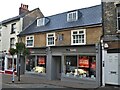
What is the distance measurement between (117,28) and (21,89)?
8676mm

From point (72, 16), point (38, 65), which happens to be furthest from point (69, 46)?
point (38, 65)

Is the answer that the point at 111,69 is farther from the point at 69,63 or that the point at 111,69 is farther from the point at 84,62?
the point at 69,63

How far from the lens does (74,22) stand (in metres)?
22.7

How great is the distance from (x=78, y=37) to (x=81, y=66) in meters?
2.66

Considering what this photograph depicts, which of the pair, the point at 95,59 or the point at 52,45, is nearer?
the point at 95,59

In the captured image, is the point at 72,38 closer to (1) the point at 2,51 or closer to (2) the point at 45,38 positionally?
(2) the point at 45,38

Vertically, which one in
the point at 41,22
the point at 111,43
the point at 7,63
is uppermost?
the point at 41,22

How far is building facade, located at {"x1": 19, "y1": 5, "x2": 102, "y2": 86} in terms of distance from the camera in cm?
1961

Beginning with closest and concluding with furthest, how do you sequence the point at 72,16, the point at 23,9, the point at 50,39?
the point at 72,16 < the point at 50,39 < the point at 23,9

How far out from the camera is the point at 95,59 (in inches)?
Answer: 766

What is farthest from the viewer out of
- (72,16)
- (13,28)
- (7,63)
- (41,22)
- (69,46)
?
(7,63)

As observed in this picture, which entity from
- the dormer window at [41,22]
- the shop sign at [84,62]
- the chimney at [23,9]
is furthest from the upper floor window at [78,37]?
the chimney at [23,9]

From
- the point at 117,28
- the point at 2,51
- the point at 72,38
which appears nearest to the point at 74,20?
the point at 72,38

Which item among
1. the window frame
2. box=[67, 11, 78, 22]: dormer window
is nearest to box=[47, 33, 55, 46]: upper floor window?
box=[67, 11, 78, 22]: dormer window
